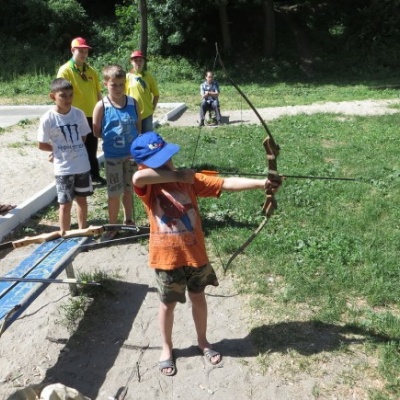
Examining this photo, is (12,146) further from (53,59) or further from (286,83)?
(53,59)

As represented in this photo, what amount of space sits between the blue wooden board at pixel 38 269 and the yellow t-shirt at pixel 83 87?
8.03 feet

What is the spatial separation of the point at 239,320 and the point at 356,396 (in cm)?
102

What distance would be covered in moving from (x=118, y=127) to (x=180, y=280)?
6.92 feet

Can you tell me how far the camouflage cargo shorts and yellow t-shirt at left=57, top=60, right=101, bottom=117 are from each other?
3.40 meters

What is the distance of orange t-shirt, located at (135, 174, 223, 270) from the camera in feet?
9.52

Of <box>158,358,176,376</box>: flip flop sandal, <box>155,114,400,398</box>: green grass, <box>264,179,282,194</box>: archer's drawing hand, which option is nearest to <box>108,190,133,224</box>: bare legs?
<box>155,114,400,398</box>: green grass

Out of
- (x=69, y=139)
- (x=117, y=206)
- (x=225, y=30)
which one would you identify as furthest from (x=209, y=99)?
(x=225, y=30)

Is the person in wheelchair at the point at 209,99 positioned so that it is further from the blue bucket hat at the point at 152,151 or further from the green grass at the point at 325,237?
the blue bucket hat at the point at 152,151

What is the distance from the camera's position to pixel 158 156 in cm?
276

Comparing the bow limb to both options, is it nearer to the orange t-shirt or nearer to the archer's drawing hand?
the orange t-shirt

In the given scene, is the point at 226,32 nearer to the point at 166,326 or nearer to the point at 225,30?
the point at 225,30

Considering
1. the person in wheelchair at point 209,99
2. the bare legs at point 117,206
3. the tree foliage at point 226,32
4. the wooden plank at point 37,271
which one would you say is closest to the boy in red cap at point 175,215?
the wooden plank at point 37,271

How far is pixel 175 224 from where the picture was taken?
2.91 meters

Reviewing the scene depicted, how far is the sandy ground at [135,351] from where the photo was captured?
296cm
